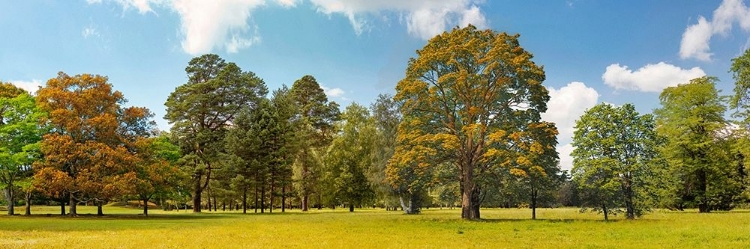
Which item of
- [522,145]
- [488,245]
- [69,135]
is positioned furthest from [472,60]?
[69,135]

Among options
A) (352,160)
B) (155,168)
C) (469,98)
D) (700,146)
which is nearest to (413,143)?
(469,98)

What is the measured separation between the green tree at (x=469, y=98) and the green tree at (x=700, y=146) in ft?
92.0

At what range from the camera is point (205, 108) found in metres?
65.8

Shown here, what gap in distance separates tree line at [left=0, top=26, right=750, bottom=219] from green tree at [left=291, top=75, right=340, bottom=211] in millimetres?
348

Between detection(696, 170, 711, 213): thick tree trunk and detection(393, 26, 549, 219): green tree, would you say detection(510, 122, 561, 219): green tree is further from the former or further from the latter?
detection(696, 170, 711, 213): thick tree trunk

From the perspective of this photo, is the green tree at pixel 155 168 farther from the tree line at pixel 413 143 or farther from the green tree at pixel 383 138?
the green tree at pixel 383 138

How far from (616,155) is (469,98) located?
12.0 meters

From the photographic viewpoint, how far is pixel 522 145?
37688 millimetres

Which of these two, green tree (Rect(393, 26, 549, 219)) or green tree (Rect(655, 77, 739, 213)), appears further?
green tree (Rect(655, 77, 739, 213))

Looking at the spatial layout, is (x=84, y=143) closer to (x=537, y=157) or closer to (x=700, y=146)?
(x=537, y=157)

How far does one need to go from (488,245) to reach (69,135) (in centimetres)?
4505

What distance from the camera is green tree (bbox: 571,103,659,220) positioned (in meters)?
37.6

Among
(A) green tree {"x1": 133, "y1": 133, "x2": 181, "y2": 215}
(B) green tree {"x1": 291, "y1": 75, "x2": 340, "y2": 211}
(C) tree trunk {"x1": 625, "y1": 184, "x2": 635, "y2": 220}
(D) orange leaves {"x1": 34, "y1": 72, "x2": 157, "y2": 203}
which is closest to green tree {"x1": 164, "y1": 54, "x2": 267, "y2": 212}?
(A) green tree {"x1": 133, "y1": 133, "x2": 181, "y2": 215}

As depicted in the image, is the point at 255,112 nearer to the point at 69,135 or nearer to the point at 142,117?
the point at 142,117
